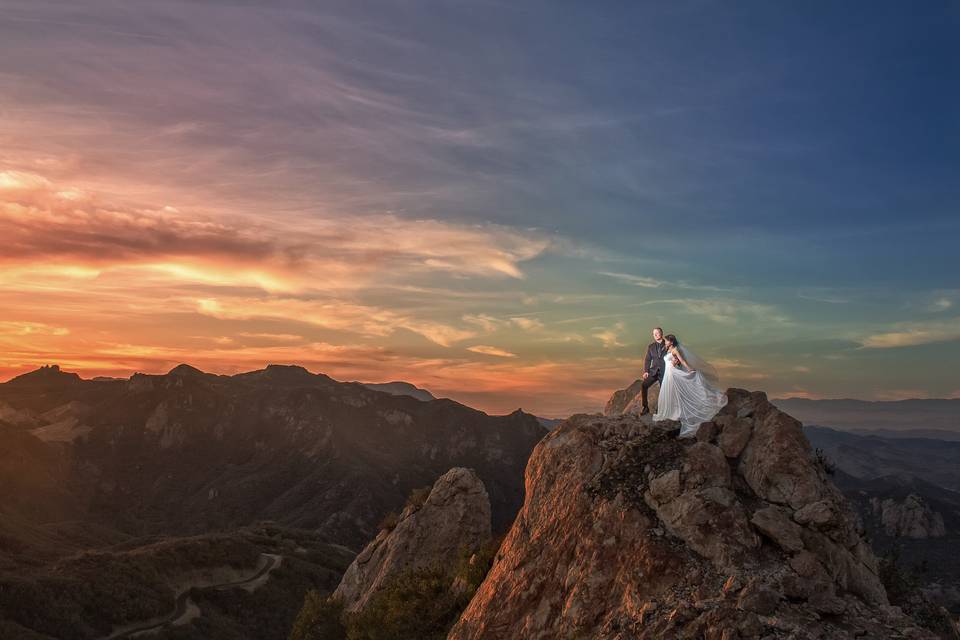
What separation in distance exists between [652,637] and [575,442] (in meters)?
8.55

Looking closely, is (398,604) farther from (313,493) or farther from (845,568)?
(313,493)

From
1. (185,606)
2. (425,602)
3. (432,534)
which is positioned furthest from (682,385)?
(185,606)

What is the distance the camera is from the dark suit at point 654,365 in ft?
88.4

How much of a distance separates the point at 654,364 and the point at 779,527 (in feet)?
33.9

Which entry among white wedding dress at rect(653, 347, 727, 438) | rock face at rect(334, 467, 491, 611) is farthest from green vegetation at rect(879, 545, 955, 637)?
rock face at rect(334, 467, 491, 611)

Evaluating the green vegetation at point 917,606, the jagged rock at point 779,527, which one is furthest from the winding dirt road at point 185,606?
the green vegetation at point 917,606

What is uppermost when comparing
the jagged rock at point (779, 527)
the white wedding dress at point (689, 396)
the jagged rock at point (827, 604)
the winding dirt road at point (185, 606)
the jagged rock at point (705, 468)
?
the white wedding dress at point (689, 396)

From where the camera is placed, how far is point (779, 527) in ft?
57.7

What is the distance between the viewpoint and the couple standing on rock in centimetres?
2294

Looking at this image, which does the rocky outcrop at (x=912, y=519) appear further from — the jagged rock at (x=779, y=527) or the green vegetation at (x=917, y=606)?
the jagged rock at (x=779, y=527)

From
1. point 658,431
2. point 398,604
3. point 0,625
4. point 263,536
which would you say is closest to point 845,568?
point 658,431

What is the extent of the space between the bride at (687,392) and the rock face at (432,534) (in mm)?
17371

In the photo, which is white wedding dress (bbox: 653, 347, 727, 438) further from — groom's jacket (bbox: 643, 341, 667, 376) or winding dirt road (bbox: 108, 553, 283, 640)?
winding dirt road (bbox: 108, 553, 283, 640)

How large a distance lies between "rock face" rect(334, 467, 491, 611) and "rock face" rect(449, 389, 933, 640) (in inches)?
699
